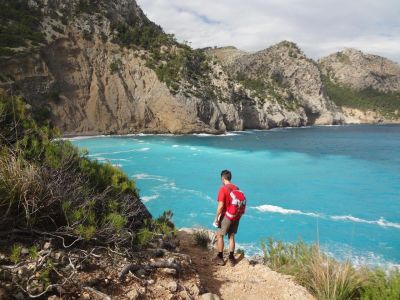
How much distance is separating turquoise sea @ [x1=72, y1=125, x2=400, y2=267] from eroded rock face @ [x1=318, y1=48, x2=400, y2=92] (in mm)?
130213

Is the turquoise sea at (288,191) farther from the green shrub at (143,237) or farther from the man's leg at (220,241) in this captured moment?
the green shrub at (143,237)

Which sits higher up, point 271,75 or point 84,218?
point 271,75

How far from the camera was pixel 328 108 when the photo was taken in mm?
114062

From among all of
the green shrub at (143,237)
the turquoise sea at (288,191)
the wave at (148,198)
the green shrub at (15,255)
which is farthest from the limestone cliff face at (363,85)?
the green shrub at (15,255)

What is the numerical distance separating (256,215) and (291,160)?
63.7 ft

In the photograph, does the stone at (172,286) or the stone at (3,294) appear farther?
the stone at (172,286)

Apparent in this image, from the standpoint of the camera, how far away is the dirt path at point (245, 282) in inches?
212

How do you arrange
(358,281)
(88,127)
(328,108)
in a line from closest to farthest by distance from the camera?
(358,281) < (88,127) < (328,108)

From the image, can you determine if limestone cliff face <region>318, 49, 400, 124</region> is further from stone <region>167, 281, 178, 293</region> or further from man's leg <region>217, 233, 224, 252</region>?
stone <region>167, 281, 178, 293</region>

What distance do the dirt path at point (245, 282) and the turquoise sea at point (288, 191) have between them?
2.28 meters

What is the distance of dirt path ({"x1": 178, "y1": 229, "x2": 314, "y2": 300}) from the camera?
5.39 m

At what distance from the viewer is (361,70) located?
6403 inches

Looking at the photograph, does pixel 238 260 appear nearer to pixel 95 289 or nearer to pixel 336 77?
pixel 95 289

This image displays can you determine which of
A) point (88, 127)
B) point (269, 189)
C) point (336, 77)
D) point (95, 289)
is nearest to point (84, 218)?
point (95, 289)
